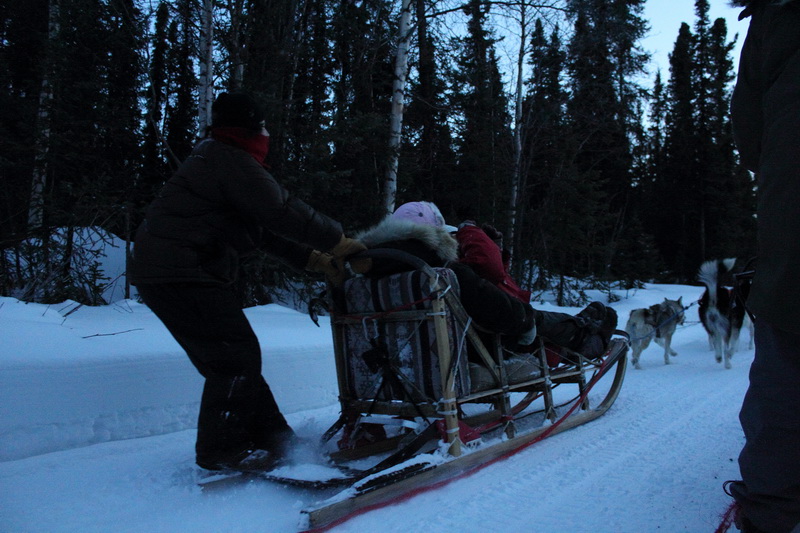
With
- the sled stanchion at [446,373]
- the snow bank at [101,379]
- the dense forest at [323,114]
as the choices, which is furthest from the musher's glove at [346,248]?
the dense forest at [323,114]

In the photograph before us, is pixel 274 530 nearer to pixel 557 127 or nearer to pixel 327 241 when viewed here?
pixel 327 241

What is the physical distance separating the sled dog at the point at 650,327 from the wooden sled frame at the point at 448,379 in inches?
119

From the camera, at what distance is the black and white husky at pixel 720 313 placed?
6.51 meters

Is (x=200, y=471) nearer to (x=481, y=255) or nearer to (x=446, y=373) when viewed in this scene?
(x=446, y=373)

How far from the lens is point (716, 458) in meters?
2.90

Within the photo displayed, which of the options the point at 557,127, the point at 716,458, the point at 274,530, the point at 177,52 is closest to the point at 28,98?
the point at 177,52

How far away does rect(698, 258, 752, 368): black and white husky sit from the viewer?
651 centimetres

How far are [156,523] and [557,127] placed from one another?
12.5 metres

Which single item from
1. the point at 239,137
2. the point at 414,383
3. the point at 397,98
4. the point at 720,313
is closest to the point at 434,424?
the point at 414,383

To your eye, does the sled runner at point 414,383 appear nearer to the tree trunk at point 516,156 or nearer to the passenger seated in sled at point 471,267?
the passenger seated in sled at point 471,267

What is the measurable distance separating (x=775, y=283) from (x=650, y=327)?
5817 millimetres

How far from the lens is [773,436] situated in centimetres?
142

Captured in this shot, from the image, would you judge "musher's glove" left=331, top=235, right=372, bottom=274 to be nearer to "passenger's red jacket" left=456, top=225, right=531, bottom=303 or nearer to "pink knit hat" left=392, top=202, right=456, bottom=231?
"pink knit hat" left=392, top=202, right=456, bottom=231

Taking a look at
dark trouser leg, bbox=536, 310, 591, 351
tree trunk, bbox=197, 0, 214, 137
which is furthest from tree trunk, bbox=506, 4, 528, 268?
dark trouser leg, bbox=536, 310, 591, 351
